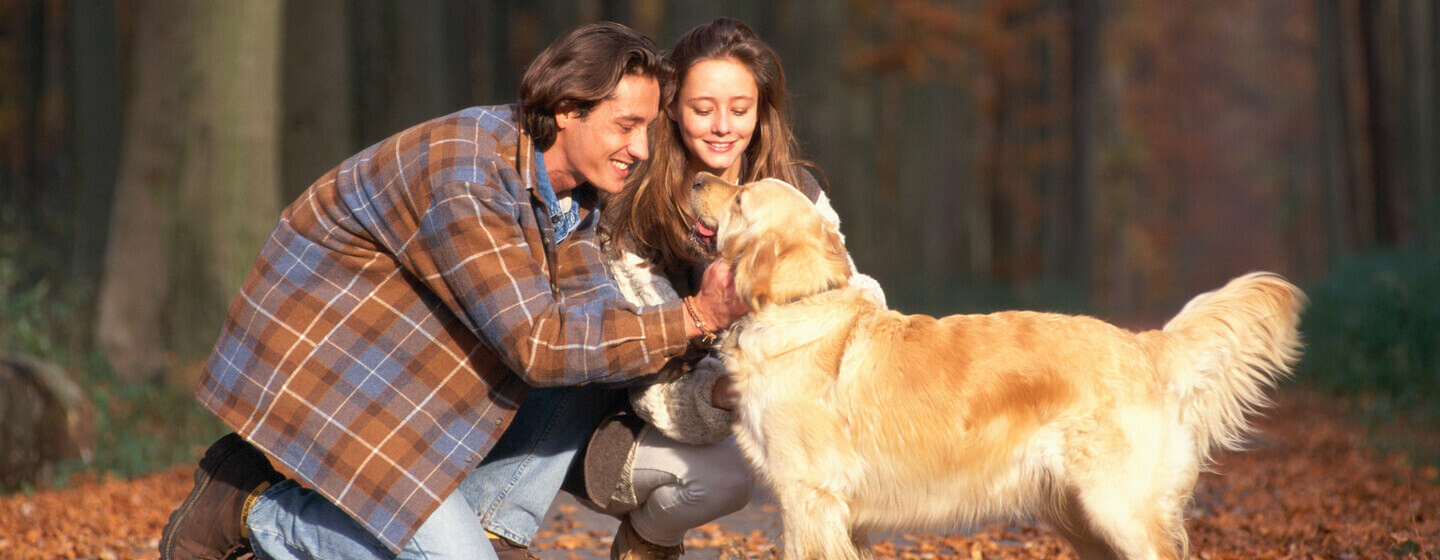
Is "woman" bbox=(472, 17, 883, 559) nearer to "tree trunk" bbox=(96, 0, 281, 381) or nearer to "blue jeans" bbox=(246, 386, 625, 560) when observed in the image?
"blue jeans" bbox=(246, 386, 625, 560)

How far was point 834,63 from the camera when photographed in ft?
56.2

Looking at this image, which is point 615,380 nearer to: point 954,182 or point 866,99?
point 866,99

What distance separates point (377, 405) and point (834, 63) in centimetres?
1439

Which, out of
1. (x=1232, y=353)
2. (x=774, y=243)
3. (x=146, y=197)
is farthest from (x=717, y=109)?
(x=146, y=197)

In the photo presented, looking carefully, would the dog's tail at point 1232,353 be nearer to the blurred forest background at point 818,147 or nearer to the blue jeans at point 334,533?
the blurred forest background at point 818,147

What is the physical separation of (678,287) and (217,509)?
68.4 inches

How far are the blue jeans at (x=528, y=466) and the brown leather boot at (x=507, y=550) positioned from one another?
0.02 metres

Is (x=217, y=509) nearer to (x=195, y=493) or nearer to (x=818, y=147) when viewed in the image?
(x=195, y=493)

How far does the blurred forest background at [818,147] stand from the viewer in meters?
8.77

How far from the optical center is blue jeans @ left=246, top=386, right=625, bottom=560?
3.58 metres

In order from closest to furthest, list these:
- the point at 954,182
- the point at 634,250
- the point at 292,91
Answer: the point at 634,250, the point at 292,91, the point at 954,182

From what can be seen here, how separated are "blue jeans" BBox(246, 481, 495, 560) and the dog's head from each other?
44.8 inches

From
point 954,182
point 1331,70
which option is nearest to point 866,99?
point 954,182

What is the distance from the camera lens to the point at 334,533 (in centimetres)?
359
